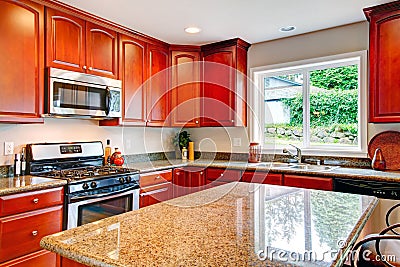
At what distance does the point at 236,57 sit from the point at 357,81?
1376 millimetres

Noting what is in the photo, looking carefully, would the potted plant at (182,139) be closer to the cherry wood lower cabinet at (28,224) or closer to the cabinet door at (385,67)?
the cherry wood lower cabinet at (28,224)

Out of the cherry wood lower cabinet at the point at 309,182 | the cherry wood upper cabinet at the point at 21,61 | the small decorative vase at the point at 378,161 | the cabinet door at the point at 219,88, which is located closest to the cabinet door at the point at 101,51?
the cherry wood upper cabinet at the point at 21,61

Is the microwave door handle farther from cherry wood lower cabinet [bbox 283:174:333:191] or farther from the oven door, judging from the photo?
cherry wood lower cabinet [bbox 283:174:333:191]

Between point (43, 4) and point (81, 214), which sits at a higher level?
point (43, 4)

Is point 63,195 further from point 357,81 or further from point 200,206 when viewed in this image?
point 357,81

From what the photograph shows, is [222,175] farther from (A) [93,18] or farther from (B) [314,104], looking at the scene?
(A) [93,18]

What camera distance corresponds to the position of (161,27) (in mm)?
3330

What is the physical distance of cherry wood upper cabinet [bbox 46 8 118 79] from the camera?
2.66 m

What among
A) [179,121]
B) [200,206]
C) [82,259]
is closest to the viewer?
[82,259]

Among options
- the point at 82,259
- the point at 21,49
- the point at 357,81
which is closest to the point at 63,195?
the point at 21,49

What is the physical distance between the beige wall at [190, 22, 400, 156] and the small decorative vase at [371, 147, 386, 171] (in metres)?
0.27

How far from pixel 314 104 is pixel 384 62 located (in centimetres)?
94

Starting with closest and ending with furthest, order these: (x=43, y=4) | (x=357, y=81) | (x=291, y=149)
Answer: (x=43, y=4) < (x=357, y=81) < (x=291, y=149)

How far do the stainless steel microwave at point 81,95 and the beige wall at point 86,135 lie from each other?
33 centimetres
